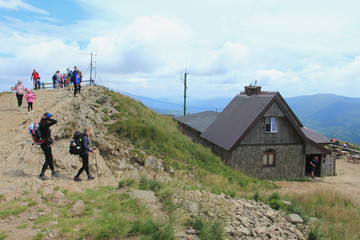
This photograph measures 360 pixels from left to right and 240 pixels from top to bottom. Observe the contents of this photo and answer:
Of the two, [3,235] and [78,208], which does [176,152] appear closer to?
[78,208]

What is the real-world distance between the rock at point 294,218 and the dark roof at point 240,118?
11.6 m

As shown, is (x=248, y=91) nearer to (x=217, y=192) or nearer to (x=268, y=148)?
(x=268, y=148)

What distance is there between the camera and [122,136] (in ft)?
49.7

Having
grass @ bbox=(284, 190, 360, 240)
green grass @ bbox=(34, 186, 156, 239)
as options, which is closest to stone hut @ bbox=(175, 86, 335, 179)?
grass @ bbox=(284, 190, 360, 240)

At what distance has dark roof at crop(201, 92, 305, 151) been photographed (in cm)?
2136

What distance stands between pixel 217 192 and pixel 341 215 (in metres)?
5.42

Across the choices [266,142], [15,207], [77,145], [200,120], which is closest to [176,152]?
[77,145]

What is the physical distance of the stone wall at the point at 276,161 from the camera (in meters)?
21.5

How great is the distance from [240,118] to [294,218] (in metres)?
14.8

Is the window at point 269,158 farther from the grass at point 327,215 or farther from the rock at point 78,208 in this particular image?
the rock at point 78,208

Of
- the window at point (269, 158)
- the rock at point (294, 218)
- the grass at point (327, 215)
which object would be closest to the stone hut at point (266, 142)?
the window at point (269, 158)

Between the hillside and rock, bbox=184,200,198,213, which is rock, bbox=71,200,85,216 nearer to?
the hillside

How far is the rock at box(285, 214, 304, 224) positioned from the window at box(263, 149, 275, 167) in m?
13.4

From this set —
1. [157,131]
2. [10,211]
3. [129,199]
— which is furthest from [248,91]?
[10,211]
